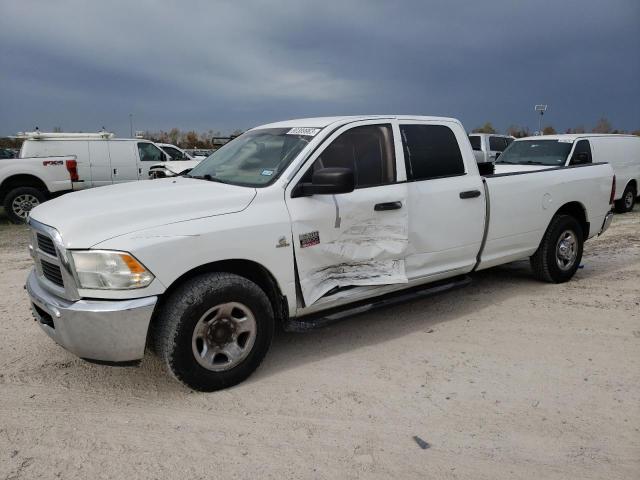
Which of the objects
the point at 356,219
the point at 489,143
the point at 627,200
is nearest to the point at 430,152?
the point at 356,219

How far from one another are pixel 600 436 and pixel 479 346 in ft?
4.44

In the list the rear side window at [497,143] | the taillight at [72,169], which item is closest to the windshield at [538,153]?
the rear side window at [497,143]

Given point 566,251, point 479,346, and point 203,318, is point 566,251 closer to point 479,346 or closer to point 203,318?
point 479,346

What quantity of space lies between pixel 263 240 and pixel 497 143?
15.3 m

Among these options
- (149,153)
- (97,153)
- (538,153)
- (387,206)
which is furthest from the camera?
(149,153)

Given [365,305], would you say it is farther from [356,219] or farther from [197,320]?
[197,320]

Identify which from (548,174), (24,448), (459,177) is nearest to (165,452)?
(24,448)

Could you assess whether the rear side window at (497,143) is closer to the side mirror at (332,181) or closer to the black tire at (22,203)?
the black tire at (22,203)

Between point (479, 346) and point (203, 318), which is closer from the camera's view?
point (203, 318)

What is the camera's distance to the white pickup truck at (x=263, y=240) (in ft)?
10.3

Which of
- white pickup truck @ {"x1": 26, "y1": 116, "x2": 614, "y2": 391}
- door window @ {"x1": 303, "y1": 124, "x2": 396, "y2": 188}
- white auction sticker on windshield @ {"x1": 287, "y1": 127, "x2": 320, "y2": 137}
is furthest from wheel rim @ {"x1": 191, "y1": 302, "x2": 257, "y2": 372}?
white auction sticker on windshield @ {"x1": 287, "y1": 127, "x2": 320, "y2": 137}

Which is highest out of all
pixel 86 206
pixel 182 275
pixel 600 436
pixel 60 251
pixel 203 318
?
pixel 86 206

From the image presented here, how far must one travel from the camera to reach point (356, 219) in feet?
13.1

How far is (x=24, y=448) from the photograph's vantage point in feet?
9.48
